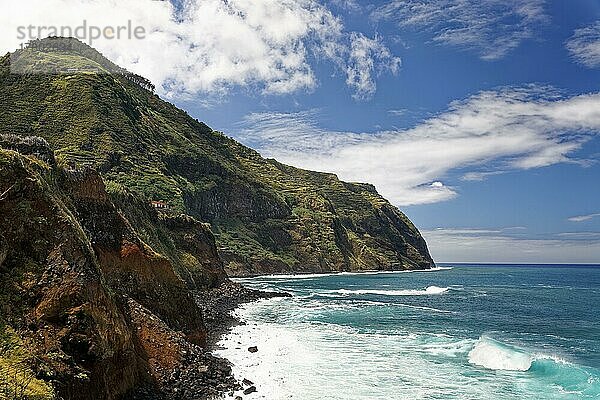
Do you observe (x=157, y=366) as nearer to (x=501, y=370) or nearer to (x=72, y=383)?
(x=72, y=383)

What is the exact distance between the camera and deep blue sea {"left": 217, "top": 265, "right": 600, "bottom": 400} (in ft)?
93.1

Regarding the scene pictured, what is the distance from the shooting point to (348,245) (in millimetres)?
190500

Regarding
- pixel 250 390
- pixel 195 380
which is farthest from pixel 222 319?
pixel 250 390

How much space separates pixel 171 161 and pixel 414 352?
383 ft

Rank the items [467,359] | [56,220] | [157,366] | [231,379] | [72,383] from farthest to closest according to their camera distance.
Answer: [467,359]
[231,379]
[157,366]
[56,220]
[72,383]

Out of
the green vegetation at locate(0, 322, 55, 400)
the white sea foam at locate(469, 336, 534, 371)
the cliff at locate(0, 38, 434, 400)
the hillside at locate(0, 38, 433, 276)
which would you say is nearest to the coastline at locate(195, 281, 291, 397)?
the cliff at locate(0, 38, 434, 400)

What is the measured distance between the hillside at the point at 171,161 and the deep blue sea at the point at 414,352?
23419mm

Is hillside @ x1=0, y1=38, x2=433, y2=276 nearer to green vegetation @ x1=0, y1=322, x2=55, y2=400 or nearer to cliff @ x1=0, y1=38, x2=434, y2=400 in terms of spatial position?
cliff @ x1=0, y1=38, x2=434, y2=400

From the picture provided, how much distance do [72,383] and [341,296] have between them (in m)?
68.3

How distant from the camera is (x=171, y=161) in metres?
143

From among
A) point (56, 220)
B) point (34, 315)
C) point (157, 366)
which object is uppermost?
point (56, 220)

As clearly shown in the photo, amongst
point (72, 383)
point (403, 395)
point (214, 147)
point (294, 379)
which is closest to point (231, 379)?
point (294, 379)

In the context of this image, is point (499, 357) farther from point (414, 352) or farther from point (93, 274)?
point (93, 274)

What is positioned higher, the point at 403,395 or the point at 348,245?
the point at 348,245
